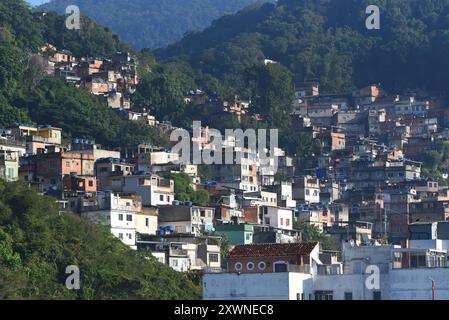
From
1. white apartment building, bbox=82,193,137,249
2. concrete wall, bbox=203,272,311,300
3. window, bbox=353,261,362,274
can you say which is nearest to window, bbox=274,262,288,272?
window, bbox=353,261,362,274

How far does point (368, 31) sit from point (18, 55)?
49604 mm

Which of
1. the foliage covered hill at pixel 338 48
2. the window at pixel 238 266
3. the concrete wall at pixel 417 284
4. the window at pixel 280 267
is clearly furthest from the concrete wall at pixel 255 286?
the foliage covered hill at pixel 338 48

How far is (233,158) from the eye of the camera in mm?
83062

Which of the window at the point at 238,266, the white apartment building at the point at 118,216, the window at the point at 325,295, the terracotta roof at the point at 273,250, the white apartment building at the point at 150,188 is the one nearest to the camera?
Result: the window at the point at 325,295

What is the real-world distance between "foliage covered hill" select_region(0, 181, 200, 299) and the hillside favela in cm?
8

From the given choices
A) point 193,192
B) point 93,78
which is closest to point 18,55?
point 93,78

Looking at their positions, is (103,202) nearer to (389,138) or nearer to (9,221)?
(9,221)

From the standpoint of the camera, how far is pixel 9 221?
5122 cm

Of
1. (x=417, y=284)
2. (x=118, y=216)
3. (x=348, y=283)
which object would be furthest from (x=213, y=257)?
(x=417, y=284)

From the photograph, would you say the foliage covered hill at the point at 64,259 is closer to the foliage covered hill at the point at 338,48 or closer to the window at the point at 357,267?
the window at the point at 357,267

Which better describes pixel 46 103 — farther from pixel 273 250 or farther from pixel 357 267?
pixel 357 267

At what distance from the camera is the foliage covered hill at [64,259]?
4678cm

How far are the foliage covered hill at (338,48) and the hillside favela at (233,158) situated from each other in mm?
197

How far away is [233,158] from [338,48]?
155 ft
